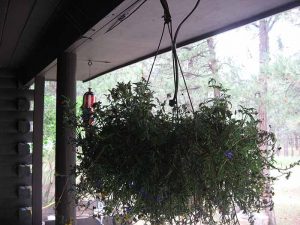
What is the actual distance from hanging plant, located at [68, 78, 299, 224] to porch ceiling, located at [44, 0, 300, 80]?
1.71ft

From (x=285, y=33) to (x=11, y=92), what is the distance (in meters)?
3.86

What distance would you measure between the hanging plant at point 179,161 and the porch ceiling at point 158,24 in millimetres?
521

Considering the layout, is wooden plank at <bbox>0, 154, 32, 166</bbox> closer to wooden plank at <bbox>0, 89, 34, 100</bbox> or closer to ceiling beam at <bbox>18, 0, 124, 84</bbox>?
wooden plank at <bbox>0, 89, 34, 100</bbox>

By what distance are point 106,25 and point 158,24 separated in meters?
0.43

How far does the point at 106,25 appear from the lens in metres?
1.52

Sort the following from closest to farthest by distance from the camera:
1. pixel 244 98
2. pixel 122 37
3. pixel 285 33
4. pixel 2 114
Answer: pixel 122 37, pixel 2 114, pixel 244 98, pixel 285 33

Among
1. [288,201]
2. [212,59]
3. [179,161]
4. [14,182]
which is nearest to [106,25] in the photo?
[179,161]

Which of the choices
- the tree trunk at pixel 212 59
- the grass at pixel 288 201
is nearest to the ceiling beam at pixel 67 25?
the grass at pixel 288 201

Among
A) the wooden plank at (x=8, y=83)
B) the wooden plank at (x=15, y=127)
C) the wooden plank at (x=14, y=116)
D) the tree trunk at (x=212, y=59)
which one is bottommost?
the wooden plank at (x=15, y=127)

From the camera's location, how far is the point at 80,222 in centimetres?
317

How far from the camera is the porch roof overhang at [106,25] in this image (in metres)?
1.52

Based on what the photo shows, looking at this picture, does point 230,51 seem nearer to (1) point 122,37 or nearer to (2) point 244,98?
(2) point 244,98

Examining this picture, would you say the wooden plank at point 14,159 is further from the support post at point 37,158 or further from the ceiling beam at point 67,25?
the ceiling beam at point 67,25

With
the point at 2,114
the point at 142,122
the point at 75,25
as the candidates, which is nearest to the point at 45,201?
the point at 2,114
